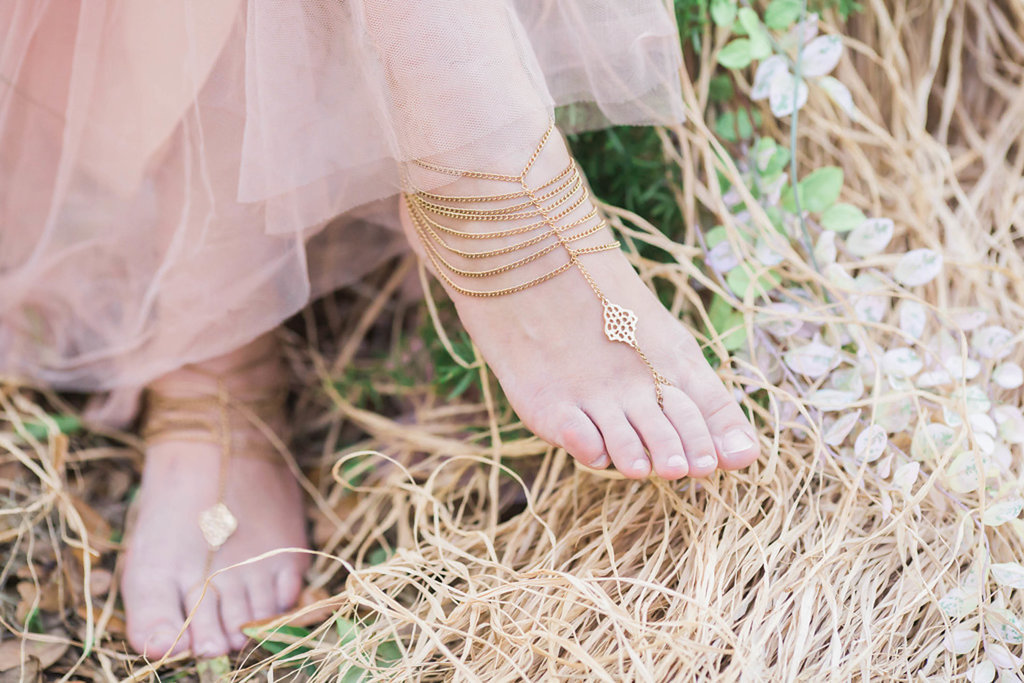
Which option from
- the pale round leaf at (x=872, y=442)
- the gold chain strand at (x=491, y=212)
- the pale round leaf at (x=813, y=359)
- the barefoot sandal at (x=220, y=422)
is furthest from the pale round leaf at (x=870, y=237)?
the barefoot sandal at (x=220, y=422)

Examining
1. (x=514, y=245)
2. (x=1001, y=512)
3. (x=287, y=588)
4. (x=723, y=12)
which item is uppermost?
(x=723, y=12)

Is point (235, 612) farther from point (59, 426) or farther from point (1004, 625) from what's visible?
point (1004, 625)

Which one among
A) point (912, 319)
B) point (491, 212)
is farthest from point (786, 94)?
point (491, 212)

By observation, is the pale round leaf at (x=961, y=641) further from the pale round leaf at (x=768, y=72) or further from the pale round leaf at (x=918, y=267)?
the pale round leaf at (x=768, y=72)

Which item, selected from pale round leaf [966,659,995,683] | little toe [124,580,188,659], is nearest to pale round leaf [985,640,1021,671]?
pale round leaf [966,659,995,683]

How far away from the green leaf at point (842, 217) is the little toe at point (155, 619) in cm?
87

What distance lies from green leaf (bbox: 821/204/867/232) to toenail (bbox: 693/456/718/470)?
1.11 feet

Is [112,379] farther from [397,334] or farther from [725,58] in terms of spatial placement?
[725,58]

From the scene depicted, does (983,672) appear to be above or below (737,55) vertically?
below

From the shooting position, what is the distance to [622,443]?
2.46 feet

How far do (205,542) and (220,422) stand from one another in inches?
6.3

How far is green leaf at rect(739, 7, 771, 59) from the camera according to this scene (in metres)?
0.89

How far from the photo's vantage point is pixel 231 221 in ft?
2.80

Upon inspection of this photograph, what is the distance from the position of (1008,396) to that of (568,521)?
0.51 m
